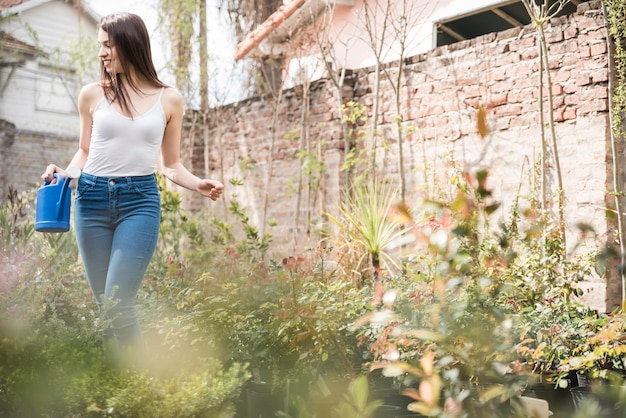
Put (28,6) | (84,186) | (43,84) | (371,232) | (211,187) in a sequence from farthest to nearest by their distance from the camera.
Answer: (43,84) < (28,6) < (371,232) < (211,187) < (84,186)

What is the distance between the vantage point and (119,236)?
272 cm

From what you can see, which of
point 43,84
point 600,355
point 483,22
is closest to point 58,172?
point 600,355

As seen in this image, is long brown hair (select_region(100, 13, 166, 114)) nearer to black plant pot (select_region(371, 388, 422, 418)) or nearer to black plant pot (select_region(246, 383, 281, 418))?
black plant pot (select_region(246, 383, 281, 418))

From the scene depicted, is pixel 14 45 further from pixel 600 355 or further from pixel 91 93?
pixel 600 355

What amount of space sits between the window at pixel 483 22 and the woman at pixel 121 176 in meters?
4.34

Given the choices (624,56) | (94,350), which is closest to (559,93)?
(624,56)

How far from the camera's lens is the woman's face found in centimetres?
278

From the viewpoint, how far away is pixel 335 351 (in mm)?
2912

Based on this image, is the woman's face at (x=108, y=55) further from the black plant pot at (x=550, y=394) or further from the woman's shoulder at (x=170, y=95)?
the black plant pot at (x=550, y=394)

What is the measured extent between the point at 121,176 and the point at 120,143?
134 mm

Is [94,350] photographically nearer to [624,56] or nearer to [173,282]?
[173,282]

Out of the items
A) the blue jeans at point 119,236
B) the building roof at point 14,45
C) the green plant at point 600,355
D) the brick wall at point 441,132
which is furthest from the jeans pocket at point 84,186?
the building roof at point 14,45

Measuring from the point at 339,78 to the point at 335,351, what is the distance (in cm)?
392

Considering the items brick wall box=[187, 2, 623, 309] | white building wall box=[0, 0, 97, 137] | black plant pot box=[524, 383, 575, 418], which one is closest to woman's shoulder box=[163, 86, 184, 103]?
brick wall box=[187, 2, 623, 309]
